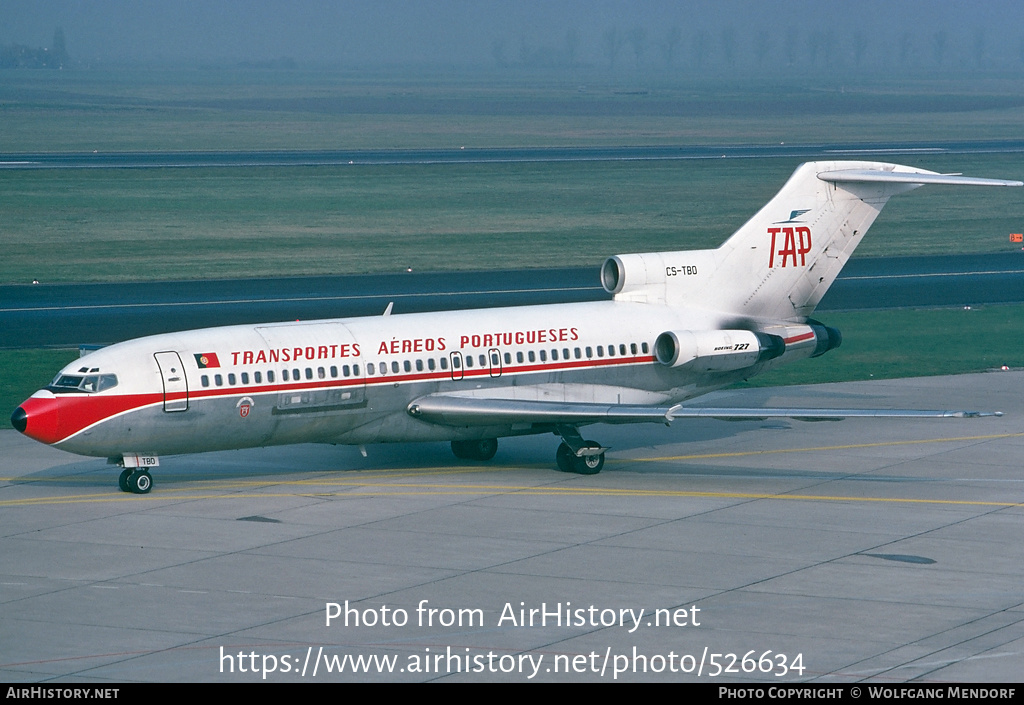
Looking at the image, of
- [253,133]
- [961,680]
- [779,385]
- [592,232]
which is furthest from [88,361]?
[253,133]

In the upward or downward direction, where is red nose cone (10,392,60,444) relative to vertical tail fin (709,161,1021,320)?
downward

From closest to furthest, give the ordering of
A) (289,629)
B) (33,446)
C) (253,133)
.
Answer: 1. (289,629)
2. (33,446)
3. (253,133)

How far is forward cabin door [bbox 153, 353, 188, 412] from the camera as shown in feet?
103

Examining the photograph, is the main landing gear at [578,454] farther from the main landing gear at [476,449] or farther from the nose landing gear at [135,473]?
the nose landing gear at [135,473]

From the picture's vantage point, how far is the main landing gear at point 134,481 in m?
32.1

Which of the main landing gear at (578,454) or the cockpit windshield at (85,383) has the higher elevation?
the cockpit windshield at (85,383)

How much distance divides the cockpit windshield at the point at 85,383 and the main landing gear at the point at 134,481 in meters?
1.96

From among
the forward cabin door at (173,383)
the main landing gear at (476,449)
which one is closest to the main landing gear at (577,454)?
the main landing gear at (476,449)

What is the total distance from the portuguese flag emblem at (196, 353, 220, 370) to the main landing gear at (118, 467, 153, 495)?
2508 mm

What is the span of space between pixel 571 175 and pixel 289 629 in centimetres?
8890

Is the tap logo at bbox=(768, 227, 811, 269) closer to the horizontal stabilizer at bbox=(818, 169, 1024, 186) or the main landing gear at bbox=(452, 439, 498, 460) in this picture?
the horizontal stabilizer at bbox=(818, 169, 1024, 186)

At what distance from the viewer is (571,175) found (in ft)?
360

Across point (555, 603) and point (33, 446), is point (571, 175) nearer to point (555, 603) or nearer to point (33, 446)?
point (33, 446)

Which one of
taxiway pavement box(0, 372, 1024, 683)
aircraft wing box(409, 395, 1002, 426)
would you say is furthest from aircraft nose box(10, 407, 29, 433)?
aircraft wing box(409, 395, 1002, 426)
